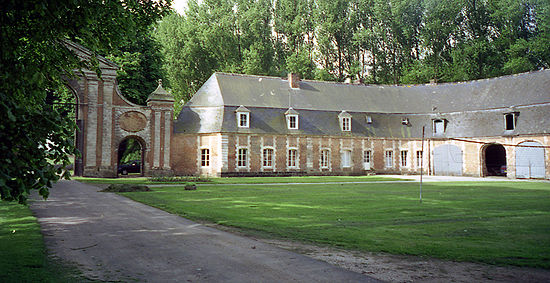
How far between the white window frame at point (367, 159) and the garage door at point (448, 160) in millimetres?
5792

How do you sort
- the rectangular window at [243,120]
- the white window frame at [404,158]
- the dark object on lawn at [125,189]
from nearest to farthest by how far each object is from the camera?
the dark object on lawn at [125,189] → the rectangular window at [243,120] → the white window frame at [404,158]

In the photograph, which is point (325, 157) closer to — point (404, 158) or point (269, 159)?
point (269, 159)

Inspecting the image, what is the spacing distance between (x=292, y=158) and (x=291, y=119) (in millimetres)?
3364

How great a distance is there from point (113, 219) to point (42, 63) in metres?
4.88

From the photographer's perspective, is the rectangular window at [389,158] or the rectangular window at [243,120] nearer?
the rectangular window at [243,120]

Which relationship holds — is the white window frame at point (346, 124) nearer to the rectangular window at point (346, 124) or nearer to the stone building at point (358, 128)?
the rectangular window at point (346, 124)

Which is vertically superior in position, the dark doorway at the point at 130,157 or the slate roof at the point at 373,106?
the slate roof at the point at 373,106

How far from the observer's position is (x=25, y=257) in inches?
225

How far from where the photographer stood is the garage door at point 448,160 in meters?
36.4

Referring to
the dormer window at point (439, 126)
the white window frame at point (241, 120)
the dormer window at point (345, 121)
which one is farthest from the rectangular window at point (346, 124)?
the white window frame at point (241, 120)

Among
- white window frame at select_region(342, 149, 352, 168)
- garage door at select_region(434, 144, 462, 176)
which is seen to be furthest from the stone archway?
white window frame at select_region(342, 149, 352, 168)

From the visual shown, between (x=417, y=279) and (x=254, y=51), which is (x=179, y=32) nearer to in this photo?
(x=254, y=51)

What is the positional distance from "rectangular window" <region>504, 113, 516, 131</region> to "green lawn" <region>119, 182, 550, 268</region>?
71.7 ft

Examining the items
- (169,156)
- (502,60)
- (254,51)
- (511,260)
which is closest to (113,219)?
(511,260)
